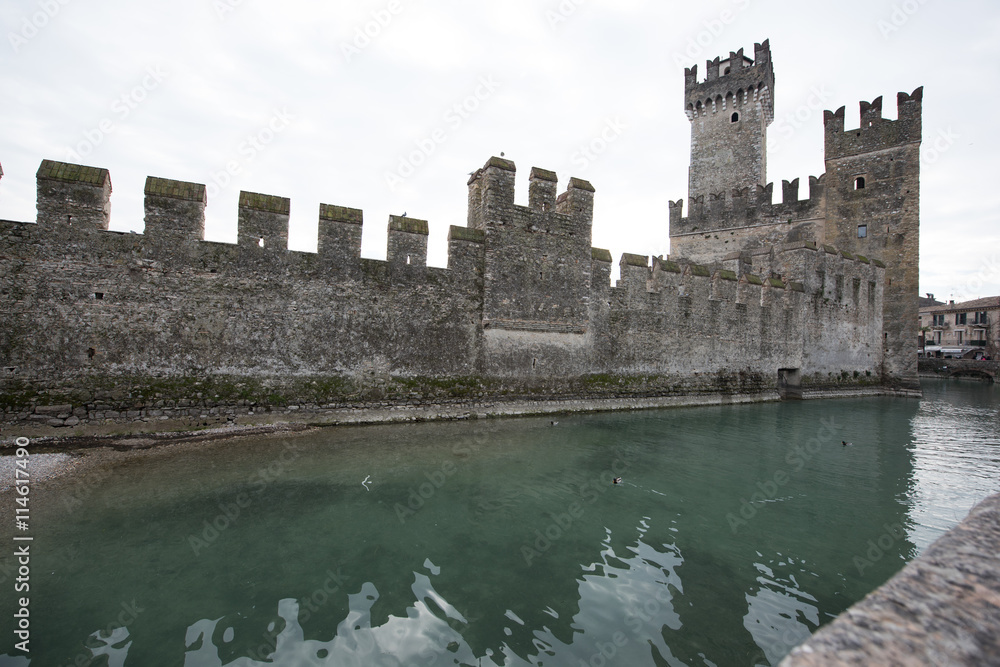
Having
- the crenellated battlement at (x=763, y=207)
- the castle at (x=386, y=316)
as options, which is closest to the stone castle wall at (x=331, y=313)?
the castle at (x=386, y=316)

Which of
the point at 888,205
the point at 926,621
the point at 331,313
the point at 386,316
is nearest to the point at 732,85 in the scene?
the point at 888,205

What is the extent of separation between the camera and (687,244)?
27672 mm

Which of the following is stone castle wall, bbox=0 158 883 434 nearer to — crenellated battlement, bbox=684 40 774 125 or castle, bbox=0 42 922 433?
castle, bbox=0 42 922 433

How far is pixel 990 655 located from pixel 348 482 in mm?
6994

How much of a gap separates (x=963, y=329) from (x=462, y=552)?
3026 inches

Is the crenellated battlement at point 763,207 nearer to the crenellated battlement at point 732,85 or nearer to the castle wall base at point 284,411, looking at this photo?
the crenellated battlement at point 732,85

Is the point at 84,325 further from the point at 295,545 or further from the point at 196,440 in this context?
the point at 295,545

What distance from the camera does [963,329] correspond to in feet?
184

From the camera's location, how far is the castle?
29.6 feet

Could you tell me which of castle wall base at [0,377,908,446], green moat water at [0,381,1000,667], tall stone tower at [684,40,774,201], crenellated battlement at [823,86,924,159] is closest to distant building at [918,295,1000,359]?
crenellated battlement at [823,86,924,159]

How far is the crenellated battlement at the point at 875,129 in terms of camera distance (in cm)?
2350

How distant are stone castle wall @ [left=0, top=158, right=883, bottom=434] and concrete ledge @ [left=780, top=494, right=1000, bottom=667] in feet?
34.5

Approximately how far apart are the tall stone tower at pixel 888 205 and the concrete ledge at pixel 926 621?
2800 centimetres

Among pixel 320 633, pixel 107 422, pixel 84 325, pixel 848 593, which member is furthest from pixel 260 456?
pixel 848 593
